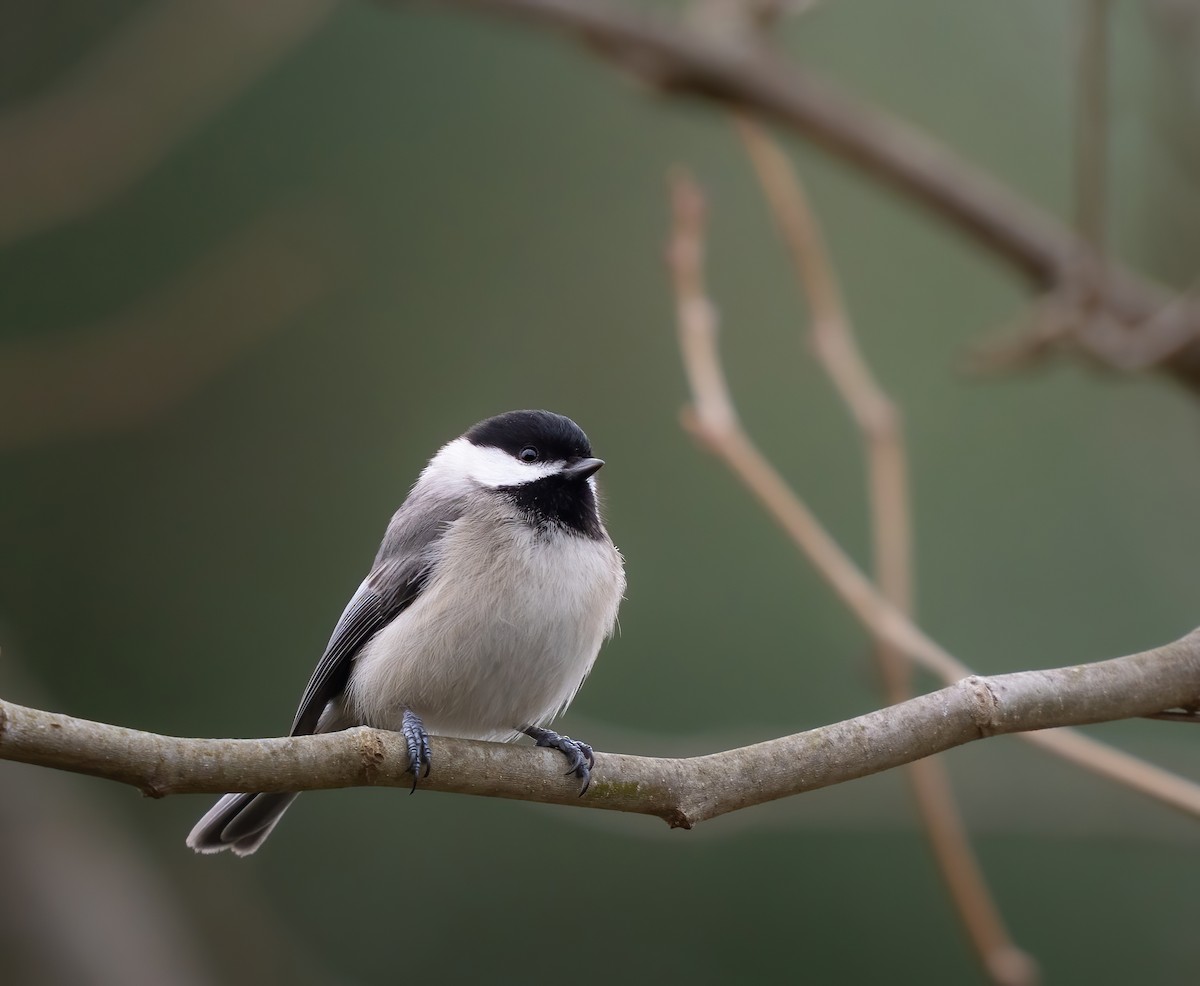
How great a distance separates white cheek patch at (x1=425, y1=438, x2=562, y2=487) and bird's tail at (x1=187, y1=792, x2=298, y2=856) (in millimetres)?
800

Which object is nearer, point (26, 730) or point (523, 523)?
point (26, 730)

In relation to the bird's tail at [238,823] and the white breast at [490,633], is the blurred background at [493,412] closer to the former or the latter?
the white breast at [490,633]

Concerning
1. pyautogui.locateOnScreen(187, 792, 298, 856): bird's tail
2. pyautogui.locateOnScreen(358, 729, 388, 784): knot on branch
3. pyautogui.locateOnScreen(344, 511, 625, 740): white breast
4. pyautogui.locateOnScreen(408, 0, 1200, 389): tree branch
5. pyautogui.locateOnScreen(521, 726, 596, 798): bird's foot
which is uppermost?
pyautogui.locateOnScreen(408, 0, 1200, 389): tree branch

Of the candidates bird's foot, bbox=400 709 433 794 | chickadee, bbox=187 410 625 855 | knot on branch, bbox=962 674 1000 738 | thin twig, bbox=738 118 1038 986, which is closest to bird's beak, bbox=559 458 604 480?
chickadee, bbox=187 410 625 855

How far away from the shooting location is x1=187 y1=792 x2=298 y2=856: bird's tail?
2.58 metres

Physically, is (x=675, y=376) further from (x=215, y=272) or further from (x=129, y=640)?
(x=129, y=640)

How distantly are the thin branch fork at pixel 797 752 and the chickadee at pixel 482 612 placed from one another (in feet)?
1.32

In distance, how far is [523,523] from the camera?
8.55 feet

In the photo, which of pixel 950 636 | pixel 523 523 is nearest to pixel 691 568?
pixel 950 636

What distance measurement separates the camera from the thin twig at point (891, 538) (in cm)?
230

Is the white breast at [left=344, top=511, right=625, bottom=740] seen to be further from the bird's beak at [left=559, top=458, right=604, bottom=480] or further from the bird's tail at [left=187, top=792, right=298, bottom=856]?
the bird's tail at [left=187, top=792, right=298, bottom=856]

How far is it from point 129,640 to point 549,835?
6.00ft

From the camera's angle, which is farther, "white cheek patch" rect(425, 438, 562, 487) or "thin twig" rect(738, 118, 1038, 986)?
"white cheek patch" rect(425, 438, 562, 487)

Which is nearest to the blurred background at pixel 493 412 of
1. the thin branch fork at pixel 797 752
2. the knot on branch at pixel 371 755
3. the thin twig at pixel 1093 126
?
the thin twig at pixel 1093 126
